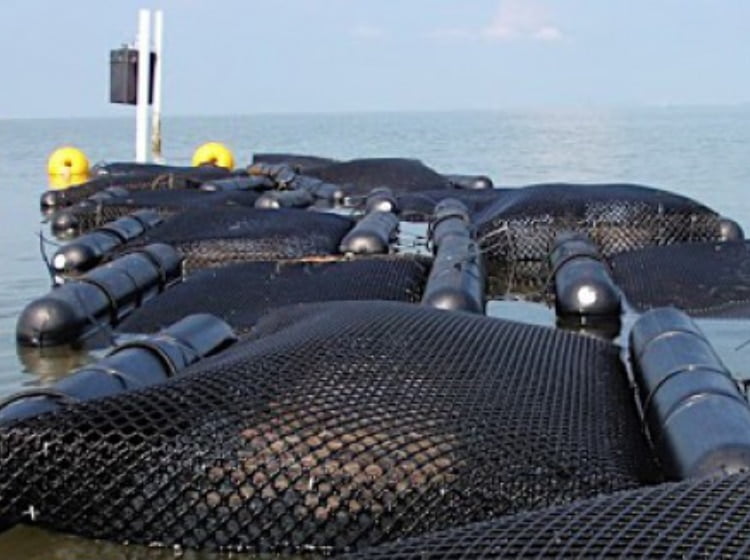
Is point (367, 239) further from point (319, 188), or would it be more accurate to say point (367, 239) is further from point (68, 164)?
point (68, 164)

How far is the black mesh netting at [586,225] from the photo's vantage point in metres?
14.3

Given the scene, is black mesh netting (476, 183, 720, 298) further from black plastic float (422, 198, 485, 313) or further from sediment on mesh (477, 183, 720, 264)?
black plastic float (422, 198, 485, 313)

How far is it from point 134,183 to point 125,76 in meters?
7.94

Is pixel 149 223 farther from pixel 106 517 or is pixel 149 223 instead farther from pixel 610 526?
pixel 610 526

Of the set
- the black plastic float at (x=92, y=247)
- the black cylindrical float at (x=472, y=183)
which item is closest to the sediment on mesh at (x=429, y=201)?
the black plastic float at (x=92, y=247)

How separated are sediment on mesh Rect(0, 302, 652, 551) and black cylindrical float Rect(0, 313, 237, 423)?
514 mm

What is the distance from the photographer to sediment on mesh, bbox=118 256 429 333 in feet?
33.2

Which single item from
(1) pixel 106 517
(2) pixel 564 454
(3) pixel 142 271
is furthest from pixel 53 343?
(2) pixel 564 454

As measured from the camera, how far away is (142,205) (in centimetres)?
1778

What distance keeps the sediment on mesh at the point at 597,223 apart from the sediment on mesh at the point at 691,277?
1.21 meters

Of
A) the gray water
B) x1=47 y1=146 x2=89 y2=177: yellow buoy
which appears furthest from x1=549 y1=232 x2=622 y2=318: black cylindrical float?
x1=47 y1=146 x2=89 y2=177: yellow buoy

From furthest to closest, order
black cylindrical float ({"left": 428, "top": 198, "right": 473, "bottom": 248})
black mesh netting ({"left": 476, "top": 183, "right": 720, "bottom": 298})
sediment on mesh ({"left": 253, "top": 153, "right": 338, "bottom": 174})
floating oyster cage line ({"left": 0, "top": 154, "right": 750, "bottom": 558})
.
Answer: sediment on mesh ({"left": 253, "top": 153, "right": 338, "bottom": 174}) < black mesh netting ({"left": 476, "top": 183, "right": 720, "bottom": 298}) < black cylindrical float ({"left": 428, "top": 198, "right": 473, "bottom": 248}) < floating oyster cage line ({"left": 0, "top": 154, "right": 750, "bottom": 558})

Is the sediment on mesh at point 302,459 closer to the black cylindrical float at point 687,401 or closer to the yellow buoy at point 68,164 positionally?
the black cylindrical float at point 687,401

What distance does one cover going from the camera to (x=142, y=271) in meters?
11.9
